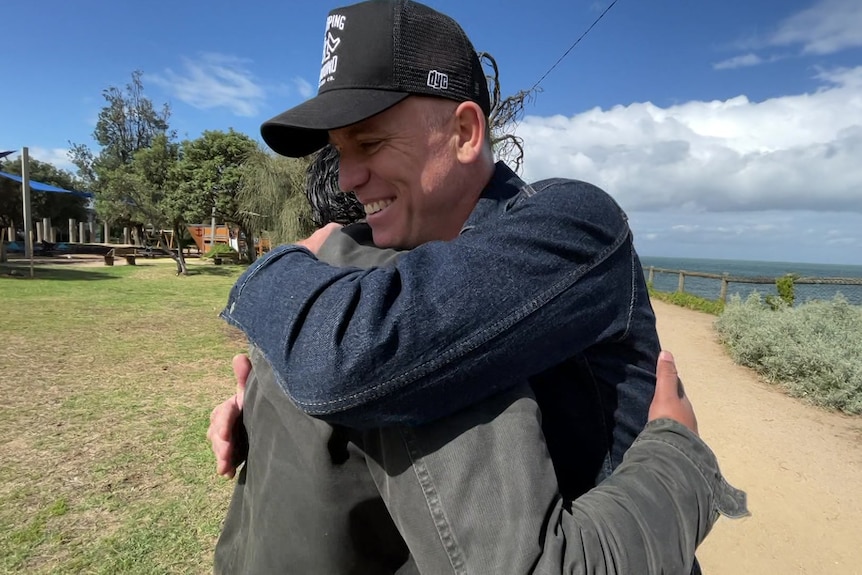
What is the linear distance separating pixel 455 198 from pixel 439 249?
0.29m

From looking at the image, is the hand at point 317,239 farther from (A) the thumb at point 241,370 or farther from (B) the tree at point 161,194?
(B) the tree at point 161,194

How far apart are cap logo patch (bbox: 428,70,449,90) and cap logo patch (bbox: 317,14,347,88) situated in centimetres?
19

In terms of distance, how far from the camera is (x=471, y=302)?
786 millimetres

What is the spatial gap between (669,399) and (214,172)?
27.4m

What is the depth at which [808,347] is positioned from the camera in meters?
8.18

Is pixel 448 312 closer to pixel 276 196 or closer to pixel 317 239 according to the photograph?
pixel 317 239

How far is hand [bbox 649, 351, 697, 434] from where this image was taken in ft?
3.40

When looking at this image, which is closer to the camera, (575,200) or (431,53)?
(575,200)

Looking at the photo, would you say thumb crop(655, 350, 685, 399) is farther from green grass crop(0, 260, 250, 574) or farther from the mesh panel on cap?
green grass crop(0, 260, 250, 574)

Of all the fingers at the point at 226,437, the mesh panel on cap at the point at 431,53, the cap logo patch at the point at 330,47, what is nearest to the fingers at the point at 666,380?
the mesh panel on cap at the point at 431,53

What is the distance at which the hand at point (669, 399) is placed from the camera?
104 cm

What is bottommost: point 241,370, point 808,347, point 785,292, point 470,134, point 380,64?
point 808,347

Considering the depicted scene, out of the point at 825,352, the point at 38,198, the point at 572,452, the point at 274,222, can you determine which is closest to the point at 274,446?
the point at 572,452

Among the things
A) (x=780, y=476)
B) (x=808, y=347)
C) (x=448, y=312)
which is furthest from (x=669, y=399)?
(x=808, y=347)
